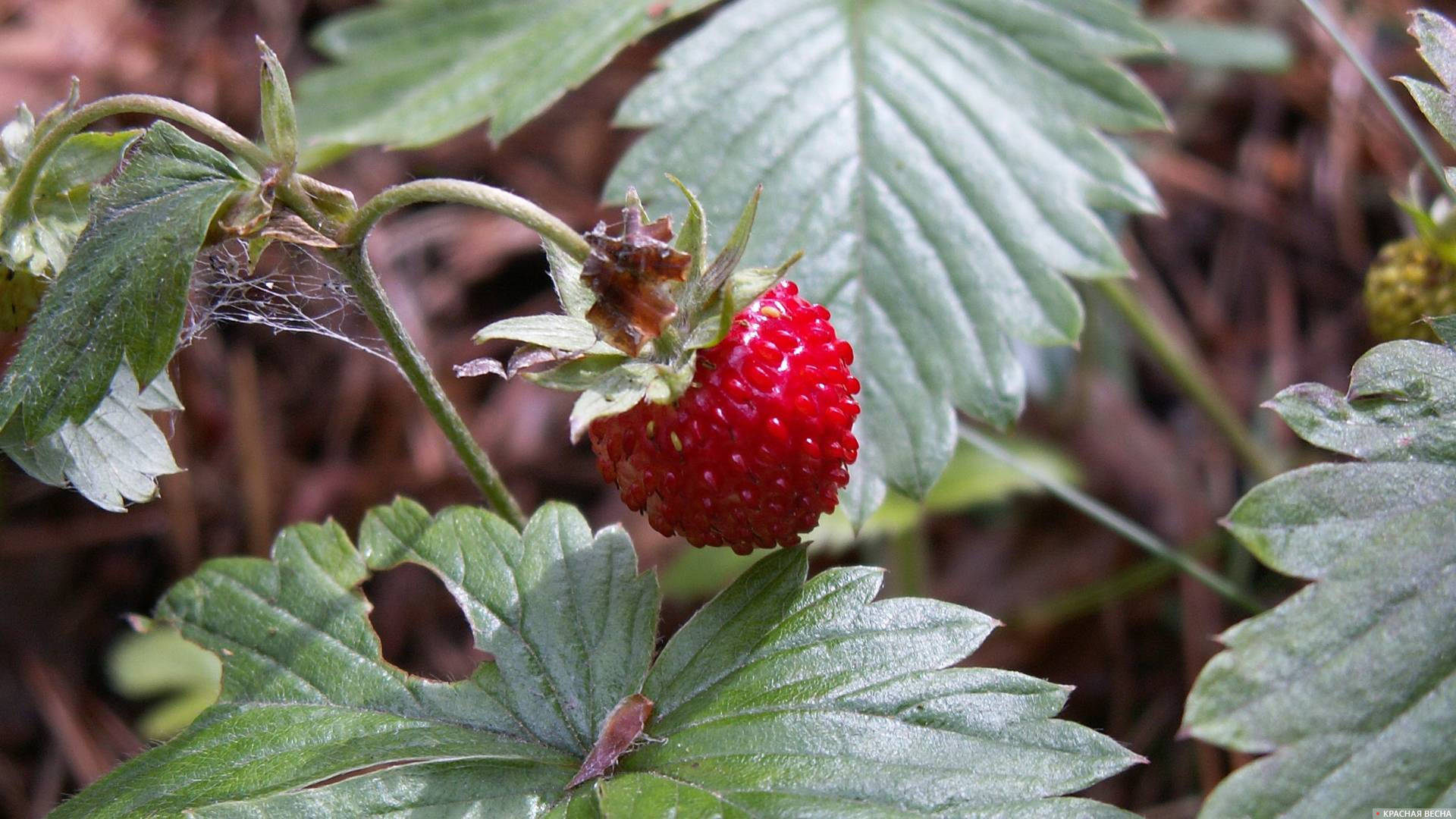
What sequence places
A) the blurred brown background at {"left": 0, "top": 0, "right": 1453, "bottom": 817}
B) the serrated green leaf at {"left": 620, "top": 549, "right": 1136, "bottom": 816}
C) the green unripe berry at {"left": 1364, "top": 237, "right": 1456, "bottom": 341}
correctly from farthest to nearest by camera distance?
the blurred brown background at {"left": 0, "top": 0, "right": 1453, "bottom": 817}
the green unripe berry at {"left": 1364, "top": 237, "right": 1456, "bottom": 341}
the serrated green leaf at {"left": 620, "top": 549, "right": 1136, "bottom": 816}

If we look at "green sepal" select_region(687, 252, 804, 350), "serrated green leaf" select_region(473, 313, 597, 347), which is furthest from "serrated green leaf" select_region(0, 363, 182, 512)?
"green sepal" select_region(687, 252, 804, 350)

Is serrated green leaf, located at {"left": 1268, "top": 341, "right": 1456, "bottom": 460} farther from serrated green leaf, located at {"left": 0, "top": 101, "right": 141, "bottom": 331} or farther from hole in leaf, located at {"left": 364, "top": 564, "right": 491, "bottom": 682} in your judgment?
hole in leaf, located at {"left": 364, "top": 564, "right": 491, "bottom": 682}

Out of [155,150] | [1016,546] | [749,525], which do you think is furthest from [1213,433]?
[155,150]

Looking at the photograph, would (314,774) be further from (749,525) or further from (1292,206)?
(1292,206)

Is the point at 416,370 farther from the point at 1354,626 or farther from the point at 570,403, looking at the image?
the point at 570,403

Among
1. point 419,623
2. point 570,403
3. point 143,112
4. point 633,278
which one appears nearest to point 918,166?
point 633,278

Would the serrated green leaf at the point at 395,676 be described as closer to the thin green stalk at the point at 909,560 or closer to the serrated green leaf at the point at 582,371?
the serrated green leaf at the point at 582,371
